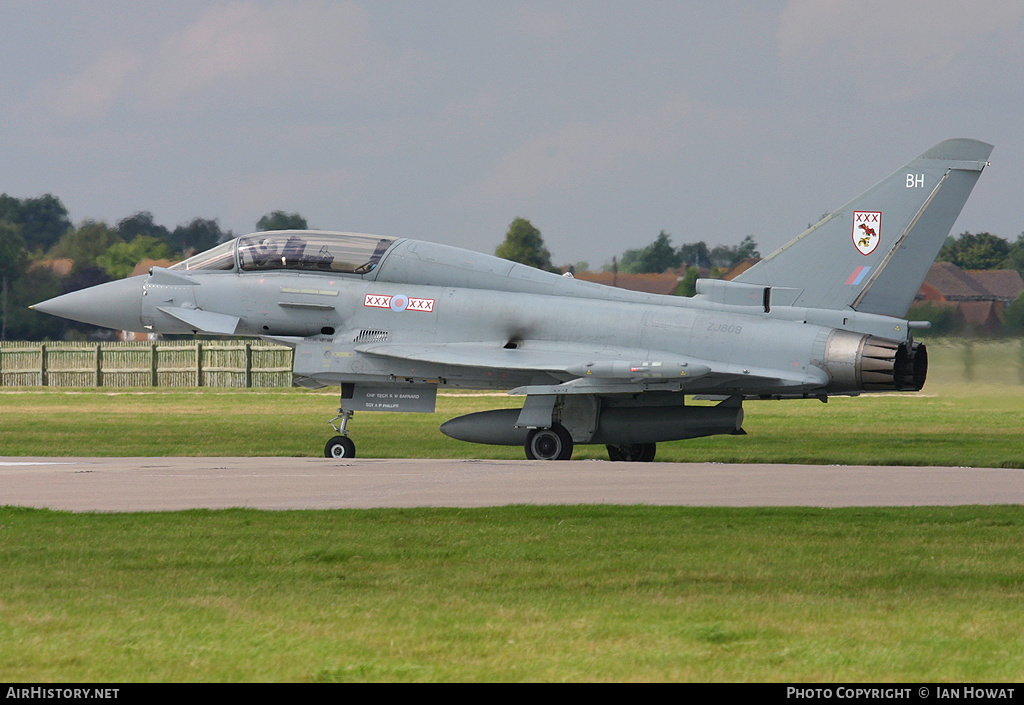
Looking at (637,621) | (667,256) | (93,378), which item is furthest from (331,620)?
(667,256)

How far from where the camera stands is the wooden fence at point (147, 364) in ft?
171

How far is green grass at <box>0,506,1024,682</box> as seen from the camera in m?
6.00

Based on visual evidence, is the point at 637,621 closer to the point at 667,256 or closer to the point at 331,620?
Answer: the point at 331,620

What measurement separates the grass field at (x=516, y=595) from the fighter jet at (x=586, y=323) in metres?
6.42

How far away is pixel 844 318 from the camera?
61.7 ft

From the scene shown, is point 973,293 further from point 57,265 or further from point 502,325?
point 57,265

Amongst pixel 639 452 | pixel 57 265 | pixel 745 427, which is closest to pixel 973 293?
pixel 745 427

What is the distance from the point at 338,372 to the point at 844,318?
25.4ft

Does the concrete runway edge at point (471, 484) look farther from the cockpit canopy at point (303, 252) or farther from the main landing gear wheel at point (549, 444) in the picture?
the cockpit canopy at point (303, 252)

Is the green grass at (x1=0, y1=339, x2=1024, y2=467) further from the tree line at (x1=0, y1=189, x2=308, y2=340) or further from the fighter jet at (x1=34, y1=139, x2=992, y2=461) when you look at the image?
the tree line at (x1=0, y1=189, x2=308, y2=340)

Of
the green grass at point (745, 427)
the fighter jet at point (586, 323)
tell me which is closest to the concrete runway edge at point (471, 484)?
the fighter jet at point (586, 323)

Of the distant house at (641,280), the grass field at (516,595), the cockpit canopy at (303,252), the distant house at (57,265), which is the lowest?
the grass field at (516,595)

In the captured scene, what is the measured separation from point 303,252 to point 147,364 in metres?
35.9
